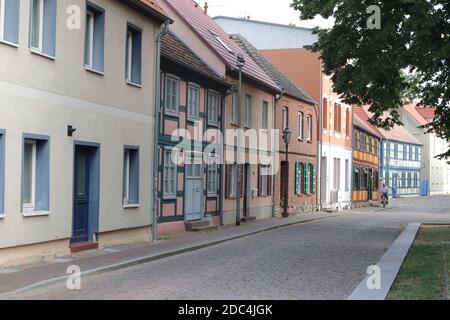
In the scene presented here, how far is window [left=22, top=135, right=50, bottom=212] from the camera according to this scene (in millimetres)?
13039

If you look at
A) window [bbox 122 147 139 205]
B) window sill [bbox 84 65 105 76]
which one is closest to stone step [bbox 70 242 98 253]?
window [bbox 122 147 139 205]

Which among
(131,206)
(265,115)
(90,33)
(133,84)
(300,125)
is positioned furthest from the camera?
(300,125)

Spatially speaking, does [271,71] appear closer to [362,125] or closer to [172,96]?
[172,96]

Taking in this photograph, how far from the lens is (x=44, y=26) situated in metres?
13.4

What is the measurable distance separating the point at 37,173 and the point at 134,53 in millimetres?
5457

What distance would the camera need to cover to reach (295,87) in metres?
36.4

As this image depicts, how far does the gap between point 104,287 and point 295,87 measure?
89.1 feet

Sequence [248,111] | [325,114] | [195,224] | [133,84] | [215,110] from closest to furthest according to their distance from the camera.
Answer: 1. [133,84]
2. [195,224]
3. [215,110]
4. [248,111]
5. [325,114]

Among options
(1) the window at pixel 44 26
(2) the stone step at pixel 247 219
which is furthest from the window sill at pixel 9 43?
(2) the stone step at pixel 247 219

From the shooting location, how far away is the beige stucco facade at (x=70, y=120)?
39.7 feet

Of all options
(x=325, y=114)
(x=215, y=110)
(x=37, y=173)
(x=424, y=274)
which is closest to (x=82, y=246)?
(x=37, y=173)

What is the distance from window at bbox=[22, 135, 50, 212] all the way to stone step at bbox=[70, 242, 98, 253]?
4.78ft
